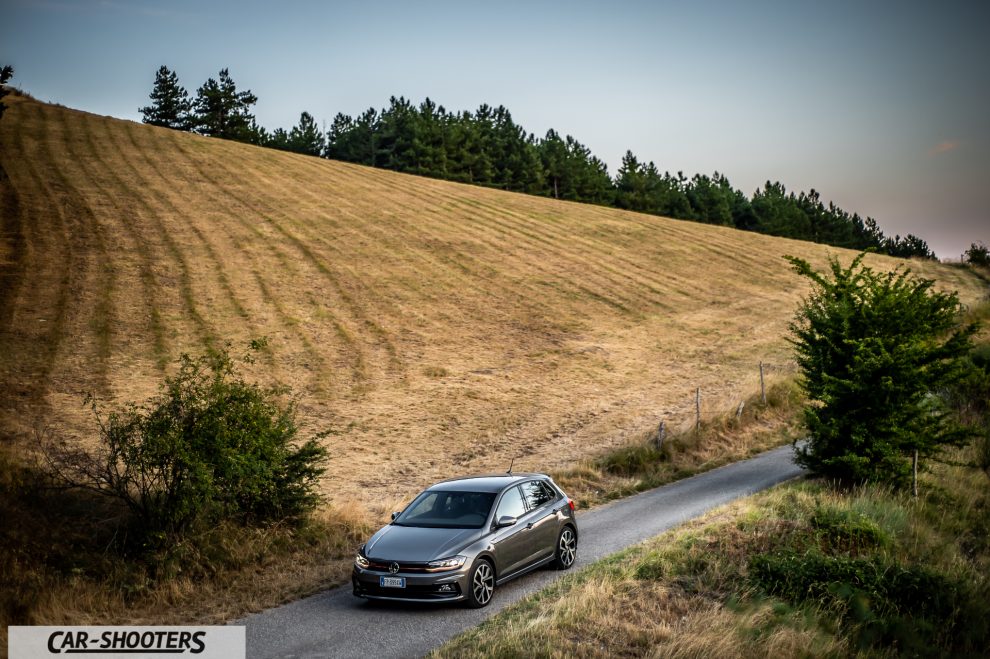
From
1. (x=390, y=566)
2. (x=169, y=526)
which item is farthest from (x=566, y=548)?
(x=169, y=526)

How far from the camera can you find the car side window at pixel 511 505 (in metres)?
11.5

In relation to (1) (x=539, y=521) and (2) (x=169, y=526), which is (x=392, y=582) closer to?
(1) (x=539, y=521)

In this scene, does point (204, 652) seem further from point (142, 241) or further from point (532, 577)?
point (142, 241)

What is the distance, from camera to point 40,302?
29.0 metres

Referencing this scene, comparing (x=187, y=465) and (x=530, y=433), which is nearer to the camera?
(x=187, y=465)

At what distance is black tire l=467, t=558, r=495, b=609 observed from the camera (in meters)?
10.2

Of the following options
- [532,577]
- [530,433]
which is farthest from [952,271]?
[532,577]

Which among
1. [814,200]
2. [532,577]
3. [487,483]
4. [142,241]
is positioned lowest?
[532,577]

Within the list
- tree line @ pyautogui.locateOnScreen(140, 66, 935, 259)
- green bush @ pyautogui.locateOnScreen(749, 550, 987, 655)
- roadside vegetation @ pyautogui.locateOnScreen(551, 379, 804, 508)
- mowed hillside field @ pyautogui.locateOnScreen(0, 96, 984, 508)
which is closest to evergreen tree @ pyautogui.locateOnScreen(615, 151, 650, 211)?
tree line @ pyautogui.locateOnScreen(140, 66, 935, 259)

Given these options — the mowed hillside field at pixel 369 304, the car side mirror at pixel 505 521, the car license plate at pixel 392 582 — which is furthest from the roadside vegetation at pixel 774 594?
the mowed hillside field at pixel 369 304

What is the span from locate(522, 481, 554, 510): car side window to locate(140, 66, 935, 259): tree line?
224 feet

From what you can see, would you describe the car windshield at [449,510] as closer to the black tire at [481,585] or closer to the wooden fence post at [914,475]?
the black tire at [481,585]

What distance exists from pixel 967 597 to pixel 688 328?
27.6 meters

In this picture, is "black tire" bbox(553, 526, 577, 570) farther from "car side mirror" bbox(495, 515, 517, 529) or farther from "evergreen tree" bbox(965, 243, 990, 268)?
"evergreen tree" bbox(965, 243, 990, 268)
